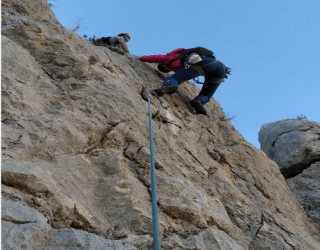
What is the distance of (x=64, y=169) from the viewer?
3180 mm

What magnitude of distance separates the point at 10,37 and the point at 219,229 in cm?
331

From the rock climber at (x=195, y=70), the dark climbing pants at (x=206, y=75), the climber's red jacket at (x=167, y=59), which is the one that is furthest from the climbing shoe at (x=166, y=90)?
the climber's red jacket at (x=167, y=59)

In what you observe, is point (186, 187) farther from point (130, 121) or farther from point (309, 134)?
point (309, 134)

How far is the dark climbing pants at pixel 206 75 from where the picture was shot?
20.0 ft

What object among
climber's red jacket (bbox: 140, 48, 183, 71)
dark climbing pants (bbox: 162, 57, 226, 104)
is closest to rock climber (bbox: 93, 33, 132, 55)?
climber's red jacket (bbox: 140, 48, 183, 71)

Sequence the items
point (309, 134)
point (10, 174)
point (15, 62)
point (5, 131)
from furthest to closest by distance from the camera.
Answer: point (309, 134), point (15, 62), point (5, 131), point (10, 174)

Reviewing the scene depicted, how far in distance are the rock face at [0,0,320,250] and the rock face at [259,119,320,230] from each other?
1.77ft

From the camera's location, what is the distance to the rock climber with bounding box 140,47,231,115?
19.8ft

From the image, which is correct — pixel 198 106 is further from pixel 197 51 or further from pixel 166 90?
pixel 197 51

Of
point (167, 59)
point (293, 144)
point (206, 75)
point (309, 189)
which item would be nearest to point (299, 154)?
point (293, 144)

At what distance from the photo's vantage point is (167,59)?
6.41m

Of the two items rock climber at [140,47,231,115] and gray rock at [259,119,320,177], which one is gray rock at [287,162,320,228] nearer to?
gray rock at [259,119,320,177]

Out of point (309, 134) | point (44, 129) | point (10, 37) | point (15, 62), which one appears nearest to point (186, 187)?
point (44, 129)

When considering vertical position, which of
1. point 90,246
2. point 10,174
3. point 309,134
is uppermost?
point 309,134
